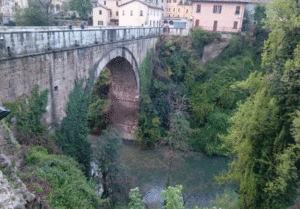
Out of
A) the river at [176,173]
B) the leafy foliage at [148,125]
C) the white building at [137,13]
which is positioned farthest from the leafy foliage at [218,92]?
the white building at [137,13]

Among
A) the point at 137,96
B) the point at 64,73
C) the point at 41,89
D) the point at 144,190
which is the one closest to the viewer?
the point at 41,89

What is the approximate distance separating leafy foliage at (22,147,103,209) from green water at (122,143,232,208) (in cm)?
611

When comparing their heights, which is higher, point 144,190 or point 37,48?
point 37,48

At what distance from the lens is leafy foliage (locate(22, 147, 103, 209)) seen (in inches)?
235

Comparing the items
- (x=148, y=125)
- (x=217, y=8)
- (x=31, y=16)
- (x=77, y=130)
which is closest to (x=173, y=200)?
(x=77, y=130)

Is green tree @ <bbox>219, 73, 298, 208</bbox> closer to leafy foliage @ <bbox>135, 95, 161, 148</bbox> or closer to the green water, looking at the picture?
the green water

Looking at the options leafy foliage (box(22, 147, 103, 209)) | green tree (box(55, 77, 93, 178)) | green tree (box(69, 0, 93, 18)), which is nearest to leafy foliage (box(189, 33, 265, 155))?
green tree (box(55, 77, 93, 178))

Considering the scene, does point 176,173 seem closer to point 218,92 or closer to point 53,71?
point 218,92

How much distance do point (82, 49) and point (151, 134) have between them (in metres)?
8.65

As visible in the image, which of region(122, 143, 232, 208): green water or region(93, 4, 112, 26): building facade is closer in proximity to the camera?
region(122, 143, 232, 208): green water

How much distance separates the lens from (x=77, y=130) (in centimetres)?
1011

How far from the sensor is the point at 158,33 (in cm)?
2127

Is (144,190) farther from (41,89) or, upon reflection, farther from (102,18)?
(102,18)

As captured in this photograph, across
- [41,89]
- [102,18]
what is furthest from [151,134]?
[102,18]
